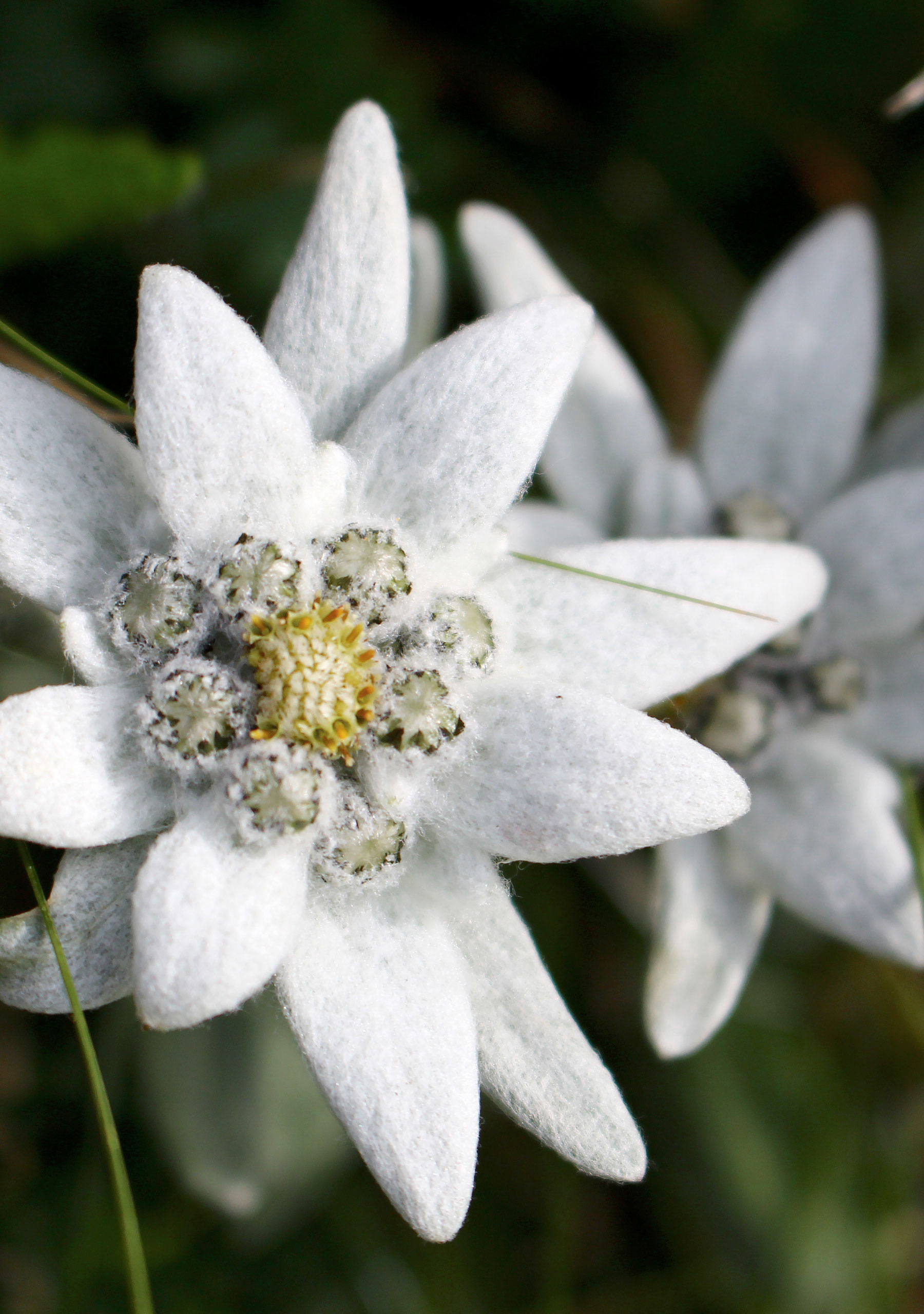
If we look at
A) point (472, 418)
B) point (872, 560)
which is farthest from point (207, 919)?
point (872, 560)

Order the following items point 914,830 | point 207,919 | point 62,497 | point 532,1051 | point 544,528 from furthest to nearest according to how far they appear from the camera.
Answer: point 544,528
point 914,830
point 532,1051
point 62,497
point 207,919

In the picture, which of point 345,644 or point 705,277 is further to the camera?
point 705,277

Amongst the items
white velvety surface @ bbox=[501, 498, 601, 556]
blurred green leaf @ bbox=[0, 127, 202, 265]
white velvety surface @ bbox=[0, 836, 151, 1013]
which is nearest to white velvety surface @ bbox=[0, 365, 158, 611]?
white velvety surface @ bbox=[0, 836, 151, 1013]

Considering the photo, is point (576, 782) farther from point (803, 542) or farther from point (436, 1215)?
point (803, 542)

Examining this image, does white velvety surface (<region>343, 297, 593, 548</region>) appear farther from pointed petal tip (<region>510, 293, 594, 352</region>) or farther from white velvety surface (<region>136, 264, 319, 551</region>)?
white velvety surface (<region>136, 264, 319, 551</region>)

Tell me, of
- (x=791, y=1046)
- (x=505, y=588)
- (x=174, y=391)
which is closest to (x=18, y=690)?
(x=174, y=391)

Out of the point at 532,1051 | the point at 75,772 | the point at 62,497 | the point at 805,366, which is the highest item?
the point at 805,366

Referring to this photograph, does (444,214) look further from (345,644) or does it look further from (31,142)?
(345,644)
